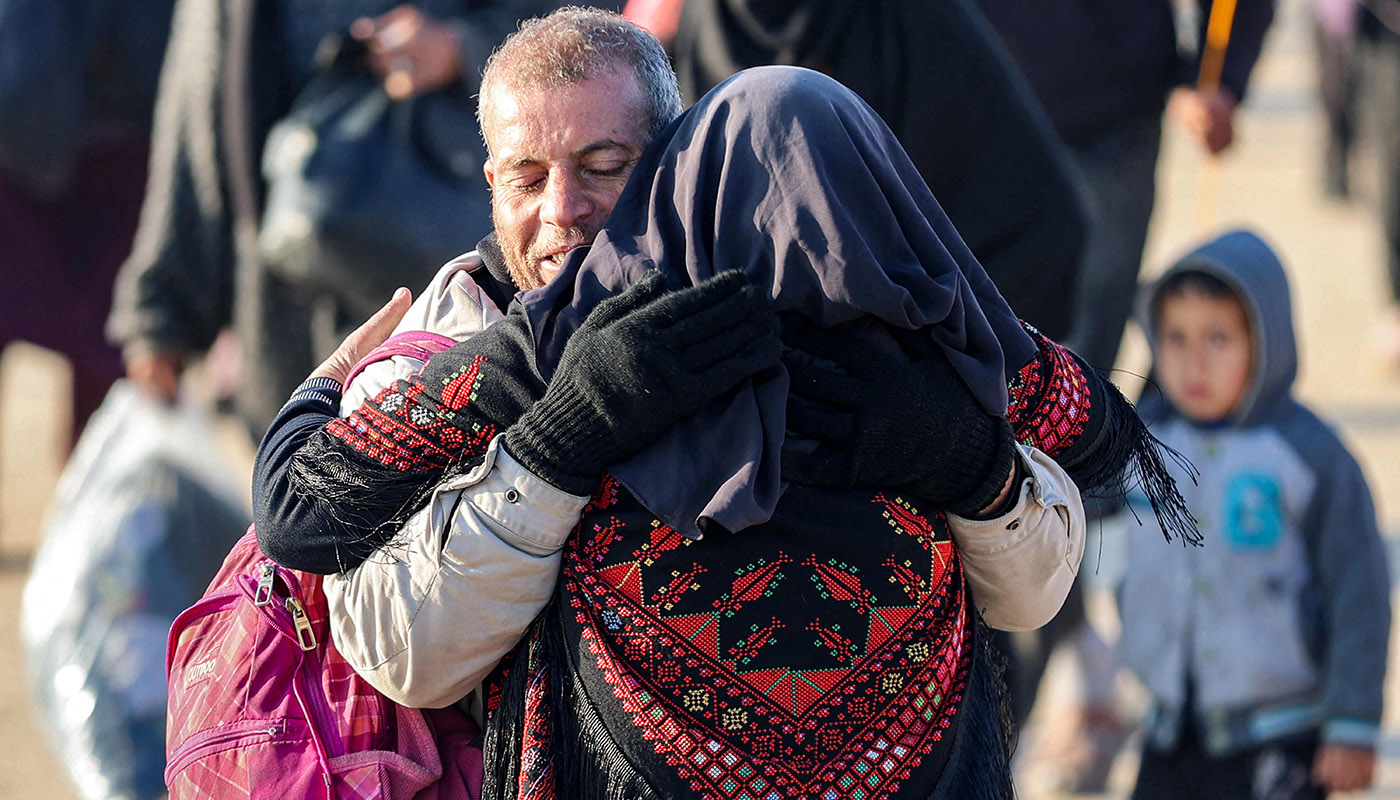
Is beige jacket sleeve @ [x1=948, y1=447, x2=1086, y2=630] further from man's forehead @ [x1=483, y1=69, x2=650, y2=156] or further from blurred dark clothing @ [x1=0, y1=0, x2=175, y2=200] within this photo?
blurred dark clothing @ [x1=0, y1=0, x2=175, y2=200]

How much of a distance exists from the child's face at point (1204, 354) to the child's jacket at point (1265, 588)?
0.03 meters

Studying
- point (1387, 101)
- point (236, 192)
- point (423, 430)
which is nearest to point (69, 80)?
point (236, 192)

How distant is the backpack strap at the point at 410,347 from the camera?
1.85 m

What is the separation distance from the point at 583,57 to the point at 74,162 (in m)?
4.04

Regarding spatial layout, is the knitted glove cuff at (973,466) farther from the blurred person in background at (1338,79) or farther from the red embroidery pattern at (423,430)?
the blurred person in background at (1338,79)

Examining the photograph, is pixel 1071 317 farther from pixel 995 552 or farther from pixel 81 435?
pixel 81 435

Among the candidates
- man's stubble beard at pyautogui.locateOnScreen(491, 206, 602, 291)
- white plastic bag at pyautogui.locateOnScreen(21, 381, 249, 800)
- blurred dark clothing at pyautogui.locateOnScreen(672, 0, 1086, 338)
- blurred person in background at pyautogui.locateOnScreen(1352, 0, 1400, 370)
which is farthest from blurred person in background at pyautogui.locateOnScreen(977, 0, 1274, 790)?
blurred person in background at pyautogui.locateOnScreen(1352, 0, 1400, 370)

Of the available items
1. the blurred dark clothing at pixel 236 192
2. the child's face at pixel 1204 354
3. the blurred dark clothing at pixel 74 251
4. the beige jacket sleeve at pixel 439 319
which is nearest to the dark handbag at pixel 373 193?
the blurred dark clothing at pixel 236 192

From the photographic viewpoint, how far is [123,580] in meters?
3.82

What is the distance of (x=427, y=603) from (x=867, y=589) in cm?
42

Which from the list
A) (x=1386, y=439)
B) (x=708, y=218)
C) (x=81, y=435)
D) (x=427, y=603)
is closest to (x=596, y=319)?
(x=708, y=218)

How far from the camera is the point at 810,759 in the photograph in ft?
5.68

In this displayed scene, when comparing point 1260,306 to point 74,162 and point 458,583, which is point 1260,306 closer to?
point 458,583

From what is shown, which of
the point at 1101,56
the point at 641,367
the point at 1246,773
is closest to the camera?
the point at 641,367
